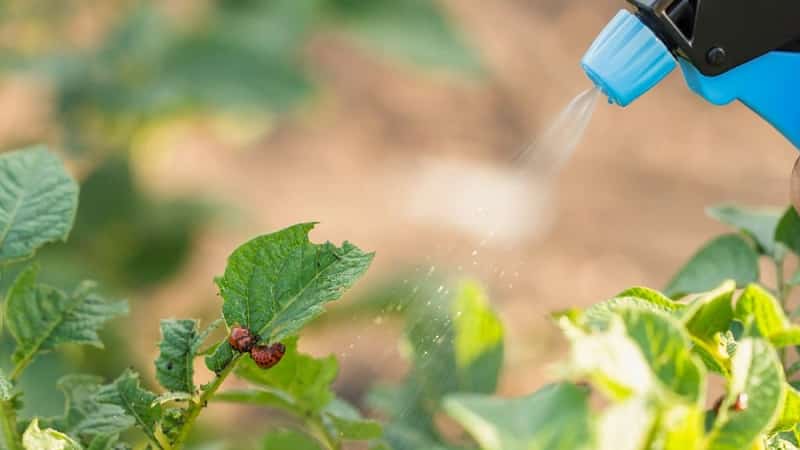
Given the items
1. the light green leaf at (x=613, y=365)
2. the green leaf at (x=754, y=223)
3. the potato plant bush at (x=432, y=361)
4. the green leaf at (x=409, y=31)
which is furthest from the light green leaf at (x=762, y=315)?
the green leaf at (x=409, y=31)

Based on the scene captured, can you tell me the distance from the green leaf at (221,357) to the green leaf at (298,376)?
3cm

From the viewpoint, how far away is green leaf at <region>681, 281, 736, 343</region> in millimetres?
519

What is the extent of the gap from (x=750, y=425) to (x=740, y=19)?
0.39 metres

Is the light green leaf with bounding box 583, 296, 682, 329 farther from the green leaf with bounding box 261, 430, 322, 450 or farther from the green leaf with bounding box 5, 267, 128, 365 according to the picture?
the green leaf with bounding box 5, 267, 128, 365

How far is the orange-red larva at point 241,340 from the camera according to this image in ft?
1.84

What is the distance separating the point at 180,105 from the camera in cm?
244

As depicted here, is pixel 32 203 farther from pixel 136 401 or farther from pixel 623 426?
pixel 623 426

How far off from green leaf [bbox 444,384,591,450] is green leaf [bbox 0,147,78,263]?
351 millimetres

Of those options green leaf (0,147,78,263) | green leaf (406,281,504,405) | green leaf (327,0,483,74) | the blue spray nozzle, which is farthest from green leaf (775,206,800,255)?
green leaf (327,0,483,74)

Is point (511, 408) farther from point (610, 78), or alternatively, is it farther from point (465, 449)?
point (610, 78)

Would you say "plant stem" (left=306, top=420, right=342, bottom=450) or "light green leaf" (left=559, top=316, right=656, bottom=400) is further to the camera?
"plant stem" (left=306, top=420, right=342, bottom=450)

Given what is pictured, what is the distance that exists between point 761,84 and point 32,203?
0.48m

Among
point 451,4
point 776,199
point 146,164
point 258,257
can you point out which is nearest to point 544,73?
point 451,4

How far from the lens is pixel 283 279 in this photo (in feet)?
1.86
